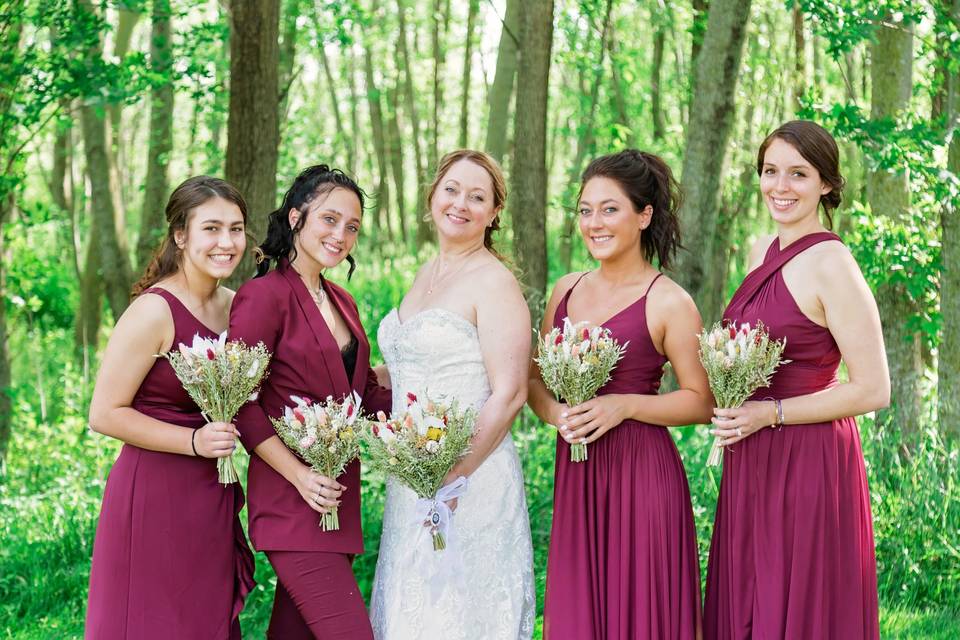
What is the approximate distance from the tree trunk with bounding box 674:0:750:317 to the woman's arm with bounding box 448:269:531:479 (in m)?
3.01

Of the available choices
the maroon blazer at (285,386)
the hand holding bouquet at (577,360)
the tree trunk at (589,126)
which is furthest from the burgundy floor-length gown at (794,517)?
the tree trunk at (589,126)

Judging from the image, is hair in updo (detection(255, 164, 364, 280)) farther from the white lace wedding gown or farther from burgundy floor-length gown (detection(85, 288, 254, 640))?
the white lace wedding gown

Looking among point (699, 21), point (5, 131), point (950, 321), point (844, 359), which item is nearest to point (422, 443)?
point (844, 359)

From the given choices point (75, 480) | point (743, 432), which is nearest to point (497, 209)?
point (743, 432)

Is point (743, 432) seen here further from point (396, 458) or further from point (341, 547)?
point (341, 547)

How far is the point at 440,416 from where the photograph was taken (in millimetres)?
4027

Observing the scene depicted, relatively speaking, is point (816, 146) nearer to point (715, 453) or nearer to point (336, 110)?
point (715, 453)

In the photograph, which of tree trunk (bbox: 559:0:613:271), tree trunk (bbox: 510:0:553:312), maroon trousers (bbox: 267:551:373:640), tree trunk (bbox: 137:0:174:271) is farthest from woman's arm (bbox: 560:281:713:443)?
tree trunk (bbox: 137:0:174:271)

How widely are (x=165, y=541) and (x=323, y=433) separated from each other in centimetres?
88

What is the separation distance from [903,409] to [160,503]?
576 cm

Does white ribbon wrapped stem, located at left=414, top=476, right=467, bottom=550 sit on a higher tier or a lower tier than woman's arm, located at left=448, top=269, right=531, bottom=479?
lower

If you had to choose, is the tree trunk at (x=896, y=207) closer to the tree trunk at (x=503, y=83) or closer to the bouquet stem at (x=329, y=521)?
the tree trunk at (x=503, y=83)

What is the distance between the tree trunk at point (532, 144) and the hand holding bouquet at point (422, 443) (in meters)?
4.54

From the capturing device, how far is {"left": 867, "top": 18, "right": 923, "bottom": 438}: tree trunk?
789cm
